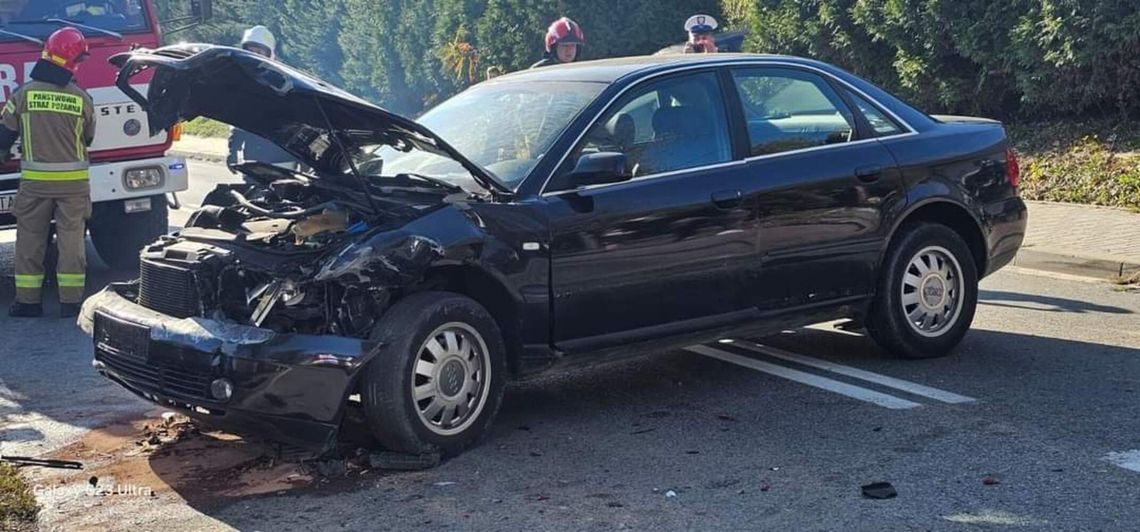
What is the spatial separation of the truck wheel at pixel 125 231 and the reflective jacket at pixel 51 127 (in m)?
1.55

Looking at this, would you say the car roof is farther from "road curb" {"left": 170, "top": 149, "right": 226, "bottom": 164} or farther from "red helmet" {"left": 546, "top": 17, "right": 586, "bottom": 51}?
"road curb" {"left": 170, "top": 149, "right": 226, "bottom": 164}

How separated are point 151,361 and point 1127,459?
12.8ft

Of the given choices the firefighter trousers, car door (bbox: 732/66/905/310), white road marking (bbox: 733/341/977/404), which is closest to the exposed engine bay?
car door (bbox: 732/66/905/310)

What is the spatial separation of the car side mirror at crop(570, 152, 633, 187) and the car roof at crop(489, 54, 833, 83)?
62cm

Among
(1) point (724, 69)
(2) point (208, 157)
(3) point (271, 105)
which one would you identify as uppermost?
(1) point (724, 69)

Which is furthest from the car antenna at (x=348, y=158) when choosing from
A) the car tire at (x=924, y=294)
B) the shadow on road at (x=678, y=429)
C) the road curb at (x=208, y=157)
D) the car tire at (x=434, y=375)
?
the road curb at (x=208, y=157)

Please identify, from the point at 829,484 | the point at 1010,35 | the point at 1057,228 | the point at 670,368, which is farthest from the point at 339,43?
the point at 829,484

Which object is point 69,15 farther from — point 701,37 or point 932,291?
point 932,291

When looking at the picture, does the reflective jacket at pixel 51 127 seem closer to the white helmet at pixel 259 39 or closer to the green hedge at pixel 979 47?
the white helmet at pixel 259 39

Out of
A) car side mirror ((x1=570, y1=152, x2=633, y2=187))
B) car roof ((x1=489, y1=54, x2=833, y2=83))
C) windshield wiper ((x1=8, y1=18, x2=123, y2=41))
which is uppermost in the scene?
windshield wiper ((x1=8, y1=18, x2=123, y2=41))

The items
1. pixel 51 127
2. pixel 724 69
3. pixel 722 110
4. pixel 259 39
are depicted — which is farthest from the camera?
pixel 259 39

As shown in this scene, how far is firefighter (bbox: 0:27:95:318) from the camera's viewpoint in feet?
29.9

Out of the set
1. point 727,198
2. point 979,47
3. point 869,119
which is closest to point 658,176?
point 727,198

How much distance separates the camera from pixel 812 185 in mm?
6695
